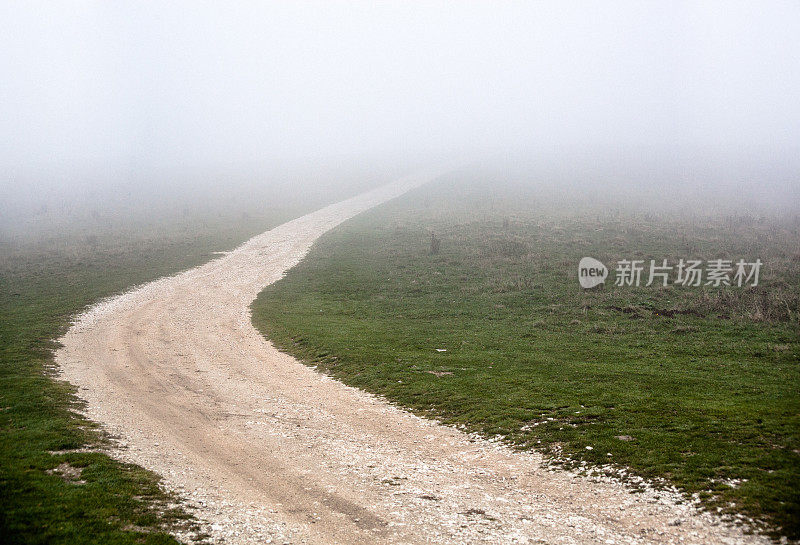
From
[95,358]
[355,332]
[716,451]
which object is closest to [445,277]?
[355,332]

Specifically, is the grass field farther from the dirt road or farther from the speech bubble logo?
the speech bubble logo

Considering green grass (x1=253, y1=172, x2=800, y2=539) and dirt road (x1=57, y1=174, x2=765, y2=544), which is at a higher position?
green grass (x1=253, y1=172, x2=800, y2=539)

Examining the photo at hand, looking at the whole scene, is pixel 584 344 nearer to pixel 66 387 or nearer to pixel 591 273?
pixel 591 273

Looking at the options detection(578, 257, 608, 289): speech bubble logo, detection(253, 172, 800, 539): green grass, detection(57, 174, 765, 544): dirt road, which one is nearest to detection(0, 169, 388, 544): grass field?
detection(57, 174, 765, 544): dirt road

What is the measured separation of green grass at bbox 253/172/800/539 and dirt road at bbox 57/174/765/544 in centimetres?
118

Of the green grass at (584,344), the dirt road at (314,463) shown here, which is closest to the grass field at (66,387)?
the dirt road at (314,463)

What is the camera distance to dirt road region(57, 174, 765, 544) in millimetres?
9797

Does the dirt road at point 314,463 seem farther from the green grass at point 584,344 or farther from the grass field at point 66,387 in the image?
the green grass at point 584,344

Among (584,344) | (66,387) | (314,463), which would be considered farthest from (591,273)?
(66,387)

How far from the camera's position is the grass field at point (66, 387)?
968cm

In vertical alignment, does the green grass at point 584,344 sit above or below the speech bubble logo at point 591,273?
below

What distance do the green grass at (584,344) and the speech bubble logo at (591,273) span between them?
0.65m

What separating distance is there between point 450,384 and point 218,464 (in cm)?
851

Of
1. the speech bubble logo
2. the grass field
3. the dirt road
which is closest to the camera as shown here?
the grass field
